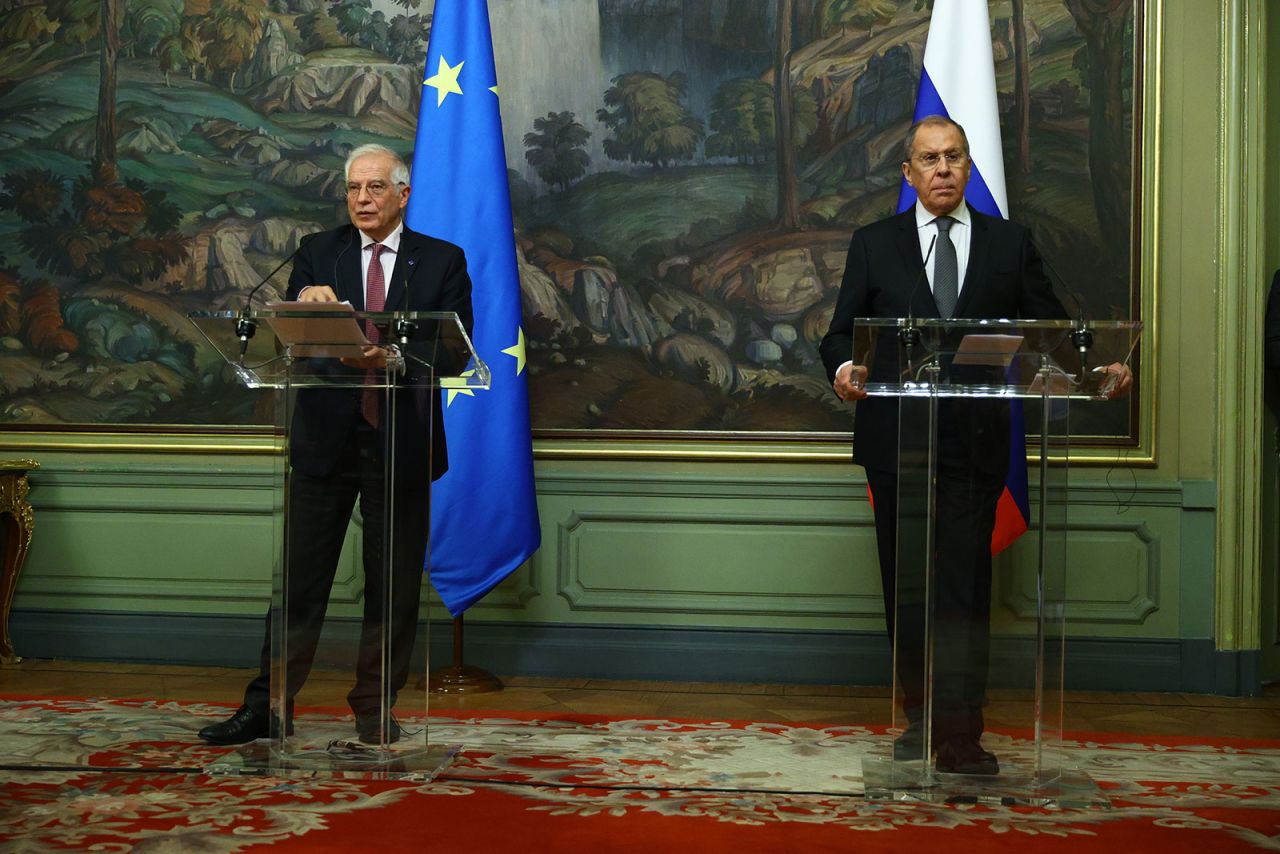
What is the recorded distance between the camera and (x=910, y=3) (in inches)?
205

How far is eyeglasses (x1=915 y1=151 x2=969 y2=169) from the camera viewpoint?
3500 mm

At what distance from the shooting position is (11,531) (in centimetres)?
540

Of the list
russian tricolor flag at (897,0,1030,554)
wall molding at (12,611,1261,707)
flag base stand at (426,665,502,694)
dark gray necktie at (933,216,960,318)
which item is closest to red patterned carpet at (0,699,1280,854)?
flag base stand at (426,665,502,694)

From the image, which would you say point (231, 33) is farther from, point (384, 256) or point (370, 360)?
point (370, 360)

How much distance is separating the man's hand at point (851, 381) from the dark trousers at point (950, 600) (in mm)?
252

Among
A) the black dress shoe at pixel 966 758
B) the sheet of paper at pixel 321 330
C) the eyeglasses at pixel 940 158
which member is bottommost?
the black dress shoe at pixel 966 758

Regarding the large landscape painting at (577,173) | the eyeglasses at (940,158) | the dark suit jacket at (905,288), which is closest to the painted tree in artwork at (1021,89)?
the large landscape painting at (577,173)

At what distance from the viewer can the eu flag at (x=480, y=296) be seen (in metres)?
4.85

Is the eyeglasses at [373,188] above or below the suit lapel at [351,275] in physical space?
above

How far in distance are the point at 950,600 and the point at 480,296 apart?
239cm

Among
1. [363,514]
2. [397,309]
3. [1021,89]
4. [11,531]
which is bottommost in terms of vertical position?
[11,531]

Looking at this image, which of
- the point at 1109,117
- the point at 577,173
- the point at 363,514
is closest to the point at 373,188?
the point at 363,514

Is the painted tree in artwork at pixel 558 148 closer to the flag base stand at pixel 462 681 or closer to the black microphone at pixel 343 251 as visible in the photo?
the black microphone at pixel 343 251

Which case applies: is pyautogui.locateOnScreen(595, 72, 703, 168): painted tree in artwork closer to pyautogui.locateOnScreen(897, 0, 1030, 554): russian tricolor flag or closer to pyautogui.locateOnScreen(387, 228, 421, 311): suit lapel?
pyautogui.locateOnScreen(897, 0, 1030, 554): russian tricolor flag
